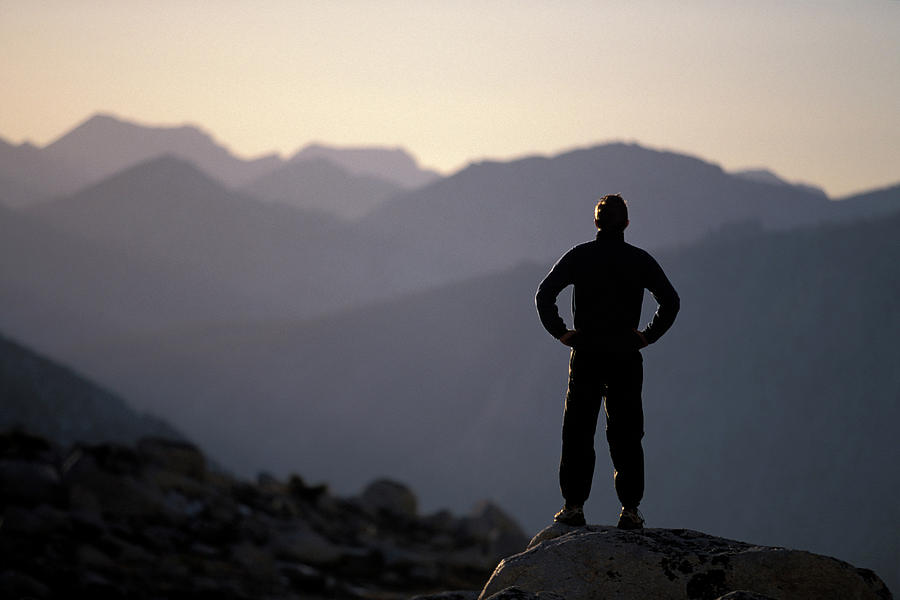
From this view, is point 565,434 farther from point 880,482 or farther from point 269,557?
point 880,482

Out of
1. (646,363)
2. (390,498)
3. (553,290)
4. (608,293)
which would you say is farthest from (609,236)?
(646,363)

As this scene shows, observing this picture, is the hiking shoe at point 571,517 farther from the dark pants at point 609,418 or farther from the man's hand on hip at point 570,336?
the man's hand on hip at point 570,336

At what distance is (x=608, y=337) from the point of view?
615 centimetres

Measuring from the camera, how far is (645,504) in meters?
37.2

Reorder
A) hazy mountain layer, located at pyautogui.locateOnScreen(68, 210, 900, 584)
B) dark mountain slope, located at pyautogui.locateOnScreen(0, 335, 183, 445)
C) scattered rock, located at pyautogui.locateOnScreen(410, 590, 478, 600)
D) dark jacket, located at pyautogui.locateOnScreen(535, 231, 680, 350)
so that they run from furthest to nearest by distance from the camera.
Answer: hazy mountain layer, located at pyautogui.locateOnScreen(68, 210, 900, 584), dark mountain slope, located at pyautogui.locateOnScreen(0, 335, 183, 445), dark jacket, located at pyautogui.locateOnScreen(535, 231, 680, 350), scattered rock, located at pyautogui.locateOnScreen(410, 590, 478, 600)

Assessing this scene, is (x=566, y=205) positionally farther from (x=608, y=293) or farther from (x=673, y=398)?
(x=608, y=293)

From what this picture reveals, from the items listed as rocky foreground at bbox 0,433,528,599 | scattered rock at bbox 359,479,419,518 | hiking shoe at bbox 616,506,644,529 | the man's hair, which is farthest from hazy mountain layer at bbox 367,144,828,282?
hiking shoe at bbox 616,506,644,529

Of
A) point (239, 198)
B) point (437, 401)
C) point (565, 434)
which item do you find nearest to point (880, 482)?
point (437, 401)

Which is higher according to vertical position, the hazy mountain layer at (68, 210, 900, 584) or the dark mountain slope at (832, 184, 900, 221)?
the dark mountain slope at (832, 184, 900, 221)

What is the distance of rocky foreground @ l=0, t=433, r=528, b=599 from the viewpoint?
11.5 m

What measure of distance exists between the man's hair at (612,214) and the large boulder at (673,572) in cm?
230

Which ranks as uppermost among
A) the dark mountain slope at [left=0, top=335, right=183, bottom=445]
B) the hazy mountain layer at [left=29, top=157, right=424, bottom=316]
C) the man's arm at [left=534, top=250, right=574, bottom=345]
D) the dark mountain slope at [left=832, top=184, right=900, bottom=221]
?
the hazy mountain layer at [left=29, top=157, right=424, bottom=316]

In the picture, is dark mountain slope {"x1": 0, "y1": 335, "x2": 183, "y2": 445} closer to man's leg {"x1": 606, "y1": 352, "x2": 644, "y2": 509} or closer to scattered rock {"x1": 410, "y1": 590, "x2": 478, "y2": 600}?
scattered rock {"x1": 410, "y1": 590, "x2": 478, "y2": 600}

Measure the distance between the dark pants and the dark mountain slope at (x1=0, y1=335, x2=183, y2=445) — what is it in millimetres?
27252
